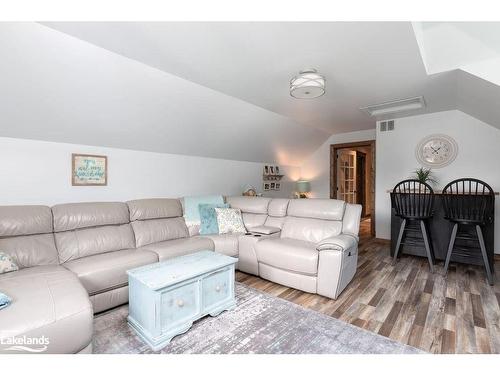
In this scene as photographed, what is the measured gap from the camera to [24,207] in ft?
7.20

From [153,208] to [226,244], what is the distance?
101cm

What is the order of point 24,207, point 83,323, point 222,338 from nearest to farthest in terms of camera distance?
point 83,323, point 222,338, point 24,207

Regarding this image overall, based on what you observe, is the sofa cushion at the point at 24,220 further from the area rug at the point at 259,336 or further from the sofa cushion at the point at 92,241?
the area rug at the point at 259,336

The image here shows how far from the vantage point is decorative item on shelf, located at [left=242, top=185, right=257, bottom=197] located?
445 cm

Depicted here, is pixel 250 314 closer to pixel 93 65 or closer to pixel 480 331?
pixel 480 331

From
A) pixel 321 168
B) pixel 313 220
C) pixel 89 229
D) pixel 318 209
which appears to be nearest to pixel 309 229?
pixel 313 220

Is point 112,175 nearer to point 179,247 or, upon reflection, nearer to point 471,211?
point 179,247

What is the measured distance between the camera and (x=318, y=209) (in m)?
3.00

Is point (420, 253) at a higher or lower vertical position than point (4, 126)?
lower

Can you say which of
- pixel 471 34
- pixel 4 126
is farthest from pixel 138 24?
pixel 471 34

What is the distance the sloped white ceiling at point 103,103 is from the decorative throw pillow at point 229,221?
3.75ft

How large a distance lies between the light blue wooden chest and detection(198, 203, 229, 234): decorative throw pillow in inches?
40.7

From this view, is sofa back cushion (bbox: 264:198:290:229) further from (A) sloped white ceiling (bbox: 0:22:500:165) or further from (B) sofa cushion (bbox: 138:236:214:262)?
(A) sloped white ceiling (bbox: 0:22:500:165)

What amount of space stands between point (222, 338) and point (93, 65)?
2459 mm
